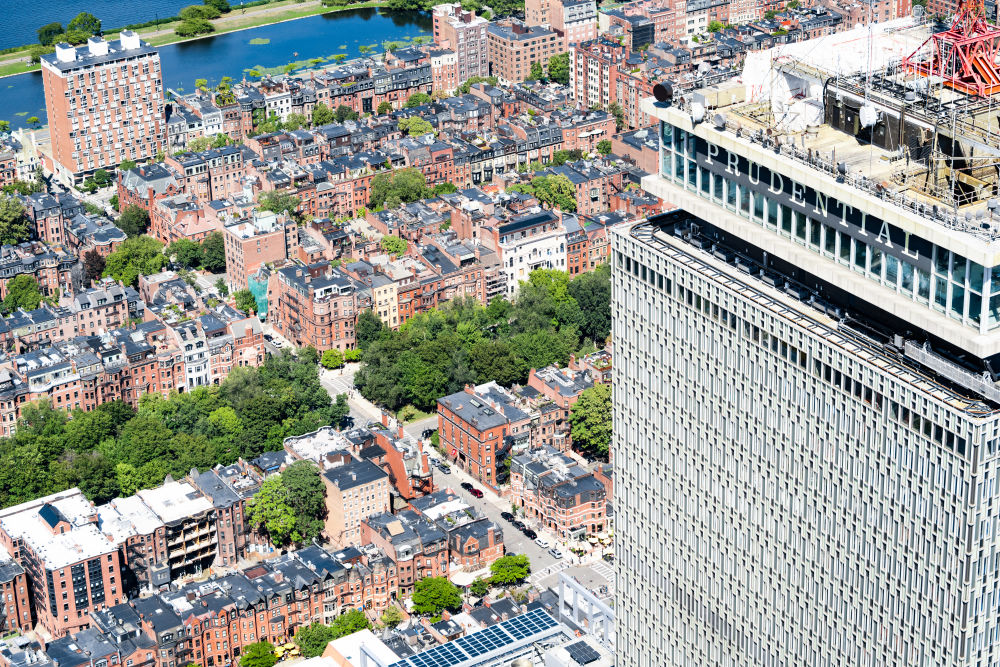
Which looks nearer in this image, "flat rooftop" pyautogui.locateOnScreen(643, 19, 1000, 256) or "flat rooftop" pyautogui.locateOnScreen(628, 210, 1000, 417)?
"flat rooftop" pyautogui.locateOnScreen(628, 210, 1000, 417)

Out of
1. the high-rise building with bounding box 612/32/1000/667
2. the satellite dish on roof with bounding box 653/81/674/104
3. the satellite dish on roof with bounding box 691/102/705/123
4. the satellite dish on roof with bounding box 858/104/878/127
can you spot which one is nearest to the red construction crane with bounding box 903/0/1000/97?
the high-rise building with bounding box 612/32/1000/667

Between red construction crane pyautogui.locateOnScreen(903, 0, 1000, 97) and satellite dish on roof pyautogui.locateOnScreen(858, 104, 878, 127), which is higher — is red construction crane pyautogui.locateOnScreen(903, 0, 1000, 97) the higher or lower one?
the higher one

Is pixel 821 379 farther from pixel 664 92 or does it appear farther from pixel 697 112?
pixel 664 92

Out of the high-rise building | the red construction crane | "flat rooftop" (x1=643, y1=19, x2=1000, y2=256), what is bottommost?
the high-rise building

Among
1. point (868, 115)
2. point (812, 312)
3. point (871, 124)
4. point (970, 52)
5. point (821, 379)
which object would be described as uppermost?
point (970, 52)

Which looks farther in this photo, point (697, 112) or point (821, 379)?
point (697, 112)

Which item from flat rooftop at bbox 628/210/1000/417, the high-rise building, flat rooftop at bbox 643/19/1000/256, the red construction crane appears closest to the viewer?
flat rooftop at bbox 628/210/1000/417

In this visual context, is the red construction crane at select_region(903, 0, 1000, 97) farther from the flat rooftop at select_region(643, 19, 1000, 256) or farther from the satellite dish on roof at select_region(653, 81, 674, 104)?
the satellite dish on roof at select_region(653, 81, 674, 104)

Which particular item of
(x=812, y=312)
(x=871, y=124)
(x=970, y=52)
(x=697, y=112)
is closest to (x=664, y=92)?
(x=697, y=112)
